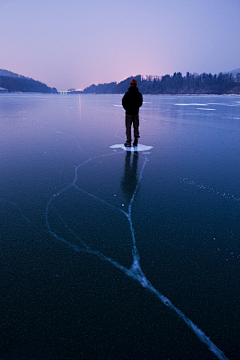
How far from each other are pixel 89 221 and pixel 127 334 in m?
1.49

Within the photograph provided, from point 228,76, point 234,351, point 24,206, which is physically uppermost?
point 228,76

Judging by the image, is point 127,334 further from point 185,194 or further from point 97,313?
point 185,194

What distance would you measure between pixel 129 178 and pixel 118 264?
243cm

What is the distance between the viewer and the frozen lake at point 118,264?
1.53 meters

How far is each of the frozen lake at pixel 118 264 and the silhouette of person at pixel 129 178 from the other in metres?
0.04

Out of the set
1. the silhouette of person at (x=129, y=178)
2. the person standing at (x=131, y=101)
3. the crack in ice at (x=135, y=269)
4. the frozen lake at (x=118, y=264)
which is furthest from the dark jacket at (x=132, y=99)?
the crack in ice at (x=135, y=269)

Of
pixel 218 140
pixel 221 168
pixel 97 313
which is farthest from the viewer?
pixel 218 140

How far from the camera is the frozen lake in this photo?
1.53 metres

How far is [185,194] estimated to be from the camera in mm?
3729

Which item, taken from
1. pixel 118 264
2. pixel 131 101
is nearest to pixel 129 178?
pixel 118 264

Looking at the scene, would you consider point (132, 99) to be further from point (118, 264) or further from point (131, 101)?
point (118, 264)

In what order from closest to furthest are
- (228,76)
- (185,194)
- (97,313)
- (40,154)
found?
(97,313)
(185,194)
(40,154)
(228,76)

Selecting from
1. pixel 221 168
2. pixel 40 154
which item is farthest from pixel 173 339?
pixel 40 154

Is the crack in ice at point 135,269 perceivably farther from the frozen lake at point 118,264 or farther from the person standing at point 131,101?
the person standing at point 131,101
